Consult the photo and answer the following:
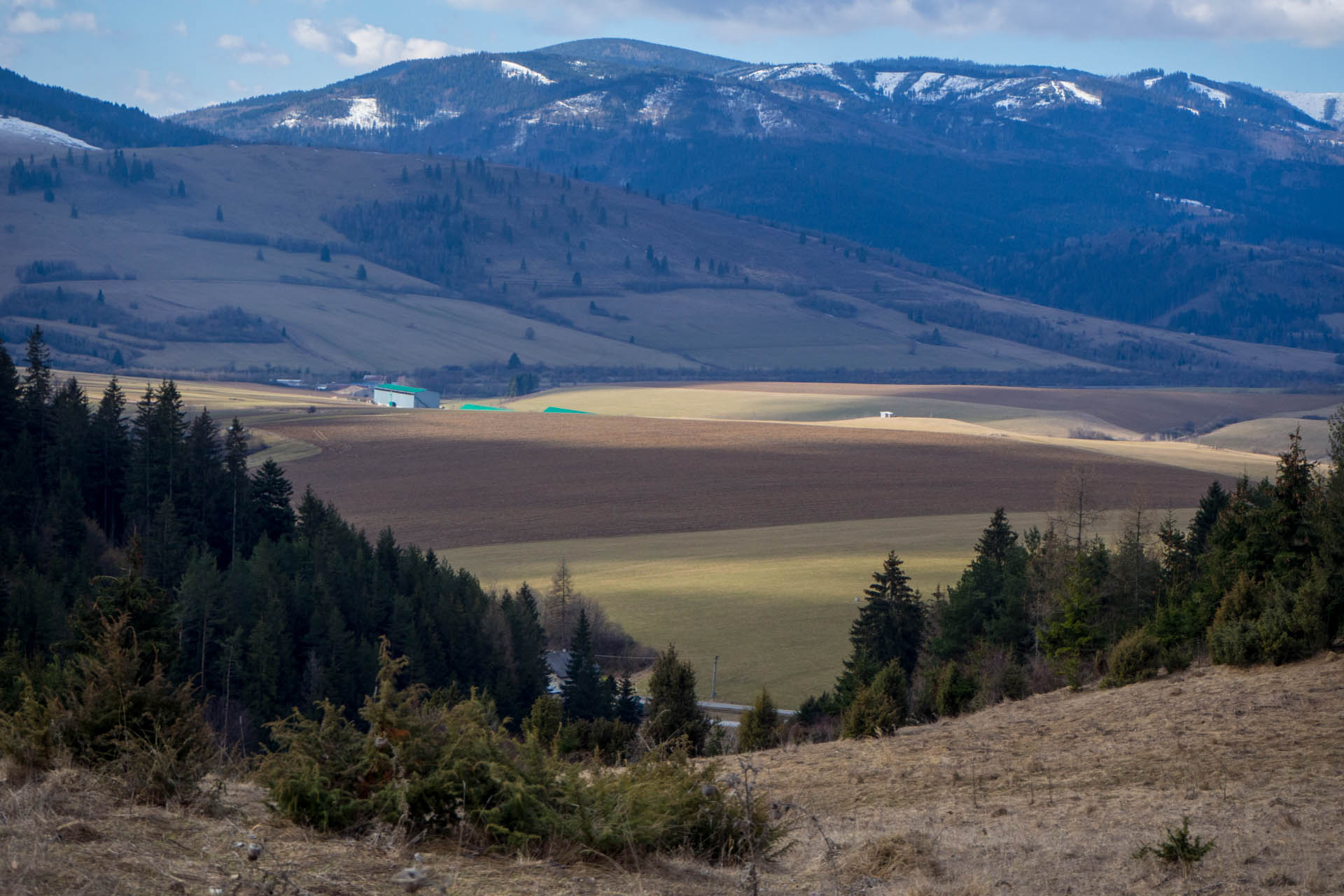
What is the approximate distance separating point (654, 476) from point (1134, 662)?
239ft

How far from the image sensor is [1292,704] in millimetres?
17969

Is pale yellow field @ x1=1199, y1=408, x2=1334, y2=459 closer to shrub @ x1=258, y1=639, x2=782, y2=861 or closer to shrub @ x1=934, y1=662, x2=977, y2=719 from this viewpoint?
shrub @ x1=934, y1=662, x2=977, y2=719

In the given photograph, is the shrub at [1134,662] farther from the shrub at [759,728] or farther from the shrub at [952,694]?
the shrub at [759,728]

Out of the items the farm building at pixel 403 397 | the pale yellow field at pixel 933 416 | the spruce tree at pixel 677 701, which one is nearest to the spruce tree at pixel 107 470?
the spruce tree at pixel 677 701

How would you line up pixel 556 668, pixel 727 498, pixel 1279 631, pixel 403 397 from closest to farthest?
pixel 1279 631, pixel 556 668, pixel 727 498, pixel 403 397

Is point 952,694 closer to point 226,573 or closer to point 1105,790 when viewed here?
point 1105,790

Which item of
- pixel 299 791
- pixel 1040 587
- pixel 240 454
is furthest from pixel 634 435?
pixel 299 791

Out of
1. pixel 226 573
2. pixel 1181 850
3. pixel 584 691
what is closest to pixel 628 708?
pixel 584 691

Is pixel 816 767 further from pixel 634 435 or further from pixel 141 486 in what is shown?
pixel 634 435

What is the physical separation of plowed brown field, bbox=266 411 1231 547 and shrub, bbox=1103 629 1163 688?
54.2m

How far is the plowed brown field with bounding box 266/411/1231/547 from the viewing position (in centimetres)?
8275

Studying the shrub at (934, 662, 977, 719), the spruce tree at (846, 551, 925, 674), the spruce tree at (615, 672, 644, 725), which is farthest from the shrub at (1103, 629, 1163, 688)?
the spruce tree at (846, 551, 925, 674)

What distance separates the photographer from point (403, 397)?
157m

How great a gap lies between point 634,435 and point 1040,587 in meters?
77.6
